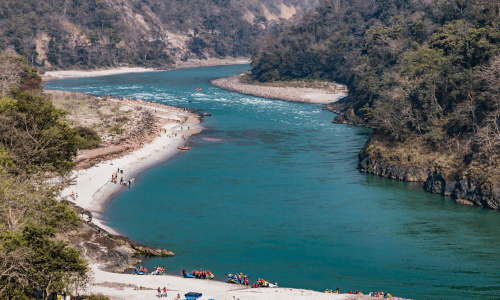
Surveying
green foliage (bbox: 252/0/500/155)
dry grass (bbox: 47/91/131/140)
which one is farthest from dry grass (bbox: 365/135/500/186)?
dry grass (bbox: 47/91/131/140)

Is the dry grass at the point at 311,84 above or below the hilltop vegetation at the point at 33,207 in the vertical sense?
above

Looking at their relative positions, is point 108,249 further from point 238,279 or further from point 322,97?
point 322,97

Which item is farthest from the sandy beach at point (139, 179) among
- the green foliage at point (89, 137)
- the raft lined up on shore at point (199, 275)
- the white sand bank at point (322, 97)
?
the white sand bank at point (322, 97)

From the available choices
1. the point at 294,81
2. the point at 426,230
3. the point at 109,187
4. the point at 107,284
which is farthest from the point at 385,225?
the point at 294,81

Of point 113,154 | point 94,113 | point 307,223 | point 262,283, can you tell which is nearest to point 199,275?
point 262,283

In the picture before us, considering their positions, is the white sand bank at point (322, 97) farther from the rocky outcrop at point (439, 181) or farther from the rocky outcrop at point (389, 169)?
the rocky outcrop at point (389, 169)
